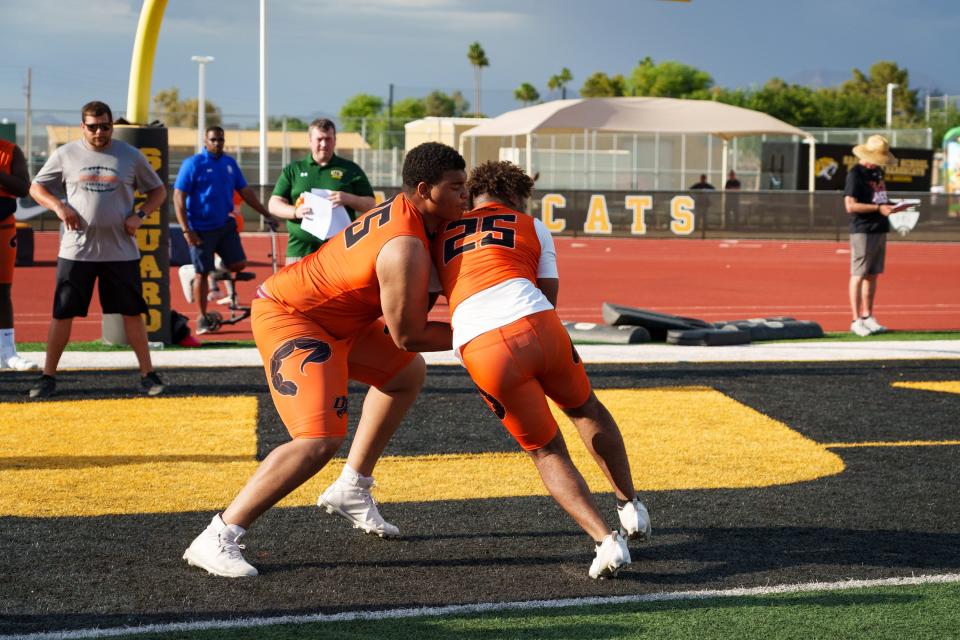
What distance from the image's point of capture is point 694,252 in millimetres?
27734

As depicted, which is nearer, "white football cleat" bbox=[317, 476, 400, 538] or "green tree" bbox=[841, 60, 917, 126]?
"white football cleat" bbox=[317, 476, 400, 538]

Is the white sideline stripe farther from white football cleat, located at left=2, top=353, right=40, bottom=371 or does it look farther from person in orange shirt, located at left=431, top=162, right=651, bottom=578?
white football cleat, located at left=2, top=353, right=40, bottom=371

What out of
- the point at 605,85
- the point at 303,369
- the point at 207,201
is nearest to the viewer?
the point at 303,369

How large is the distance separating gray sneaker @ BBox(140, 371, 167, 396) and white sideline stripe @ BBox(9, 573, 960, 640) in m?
4.69

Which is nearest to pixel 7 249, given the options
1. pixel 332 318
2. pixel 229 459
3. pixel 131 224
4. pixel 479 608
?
pixel 131 224

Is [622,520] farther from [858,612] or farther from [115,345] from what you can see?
[115,345]

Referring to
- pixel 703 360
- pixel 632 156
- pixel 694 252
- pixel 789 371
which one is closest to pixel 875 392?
pixel 789 371

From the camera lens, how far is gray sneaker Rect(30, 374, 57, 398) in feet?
28.1

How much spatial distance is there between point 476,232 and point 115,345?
7411mm

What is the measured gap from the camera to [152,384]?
28.6ft

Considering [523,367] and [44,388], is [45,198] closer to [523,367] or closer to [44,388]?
[44,388]

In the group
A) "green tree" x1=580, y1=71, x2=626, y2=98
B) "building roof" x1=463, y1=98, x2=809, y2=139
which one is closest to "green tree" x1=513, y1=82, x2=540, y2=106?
"green tree" x1=580, y1=71, x2=626, y2=98

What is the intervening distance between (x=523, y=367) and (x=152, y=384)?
490 centimetres

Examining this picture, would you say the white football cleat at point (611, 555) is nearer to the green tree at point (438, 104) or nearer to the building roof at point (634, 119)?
the building roof at point (634, 119)
